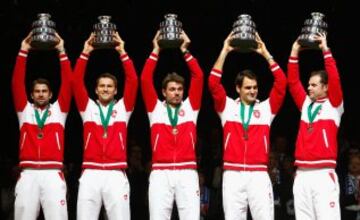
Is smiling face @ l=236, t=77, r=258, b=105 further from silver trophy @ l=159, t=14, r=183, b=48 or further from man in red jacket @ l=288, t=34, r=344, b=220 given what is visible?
silver trophy @ l=159, t=14, r=183, b=48

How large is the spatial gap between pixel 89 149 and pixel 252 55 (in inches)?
124

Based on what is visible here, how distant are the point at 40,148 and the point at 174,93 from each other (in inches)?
51.0

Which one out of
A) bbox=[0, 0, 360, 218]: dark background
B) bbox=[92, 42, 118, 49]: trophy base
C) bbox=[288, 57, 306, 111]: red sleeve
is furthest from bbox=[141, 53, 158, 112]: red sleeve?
bbox=[0, 0, 360, 218]: dark background

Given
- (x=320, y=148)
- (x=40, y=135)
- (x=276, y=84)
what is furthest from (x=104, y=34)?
(x=320, y=148)

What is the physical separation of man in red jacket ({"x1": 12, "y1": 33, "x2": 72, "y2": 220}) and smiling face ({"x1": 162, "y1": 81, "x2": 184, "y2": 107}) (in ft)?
2.94

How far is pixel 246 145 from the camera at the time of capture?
9.89m

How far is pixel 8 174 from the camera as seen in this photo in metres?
11.1

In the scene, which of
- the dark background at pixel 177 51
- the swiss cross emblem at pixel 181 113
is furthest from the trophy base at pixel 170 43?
the dark background at pixel 177 51

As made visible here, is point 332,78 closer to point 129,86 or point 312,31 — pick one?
point 312,31

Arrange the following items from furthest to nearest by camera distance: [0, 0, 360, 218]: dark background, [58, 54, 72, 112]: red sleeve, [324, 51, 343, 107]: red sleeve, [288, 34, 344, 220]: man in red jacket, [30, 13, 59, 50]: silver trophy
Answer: [0, 0, 360, 218]: dark background, [58, 54, 72, 112]: red sleeve, [30, 13, 59, 50]: silver trophy, [324, 51, 343, 107]: red sleeve, [288, 34, 344, 220]: man in red jacket

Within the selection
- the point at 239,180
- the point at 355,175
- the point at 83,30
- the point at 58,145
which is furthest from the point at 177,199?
the point at 83,30

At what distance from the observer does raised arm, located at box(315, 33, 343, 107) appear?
9641 millimetres

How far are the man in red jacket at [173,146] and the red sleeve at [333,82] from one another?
3.80ft

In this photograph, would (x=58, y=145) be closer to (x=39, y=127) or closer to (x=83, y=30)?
(x=39, y=127)
